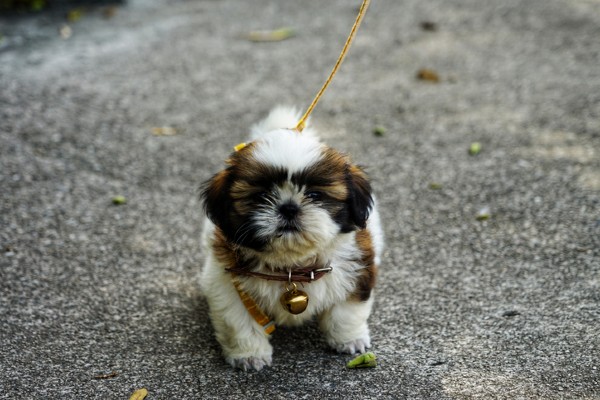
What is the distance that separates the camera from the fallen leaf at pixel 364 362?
3.32 m

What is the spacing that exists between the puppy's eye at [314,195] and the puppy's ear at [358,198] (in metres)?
0.15

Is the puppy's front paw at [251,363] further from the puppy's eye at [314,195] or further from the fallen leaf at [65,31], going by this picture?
the fallen leaf at [65,31]

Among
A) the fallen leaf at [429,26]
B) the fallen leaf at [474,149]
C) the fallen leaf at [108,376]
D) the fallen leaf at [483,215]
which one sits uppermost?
the fallen leaf at [108,376]

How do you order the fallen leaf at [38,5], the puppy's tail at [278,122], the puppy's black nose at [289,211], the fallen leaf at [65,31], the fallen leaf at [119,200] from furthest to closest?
1. the fallen leaf at [38,5]
2. the fallen leaf at [65,31]
3. the fallen leaf at [119,200]
4. the puppy's tail at [278,122]
5. the puppy's black nose at [289,211]

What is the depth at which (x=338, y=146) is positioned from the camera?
18.7ft

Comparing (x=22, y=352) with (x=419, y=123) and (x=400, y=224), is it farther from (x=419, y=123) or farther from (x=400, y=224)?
(x=419, y=123)

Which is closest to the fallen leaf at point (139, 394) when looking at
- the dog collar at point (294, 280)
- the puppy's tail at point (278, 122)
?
the dog collar at point (294, 280)

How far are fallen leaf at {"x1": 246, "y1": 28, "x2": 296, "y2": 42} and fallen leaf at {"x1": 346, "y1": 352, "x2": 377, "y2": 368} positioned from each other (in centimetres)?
515

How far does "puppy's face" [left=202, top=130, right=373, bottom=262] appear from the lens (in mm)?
2906

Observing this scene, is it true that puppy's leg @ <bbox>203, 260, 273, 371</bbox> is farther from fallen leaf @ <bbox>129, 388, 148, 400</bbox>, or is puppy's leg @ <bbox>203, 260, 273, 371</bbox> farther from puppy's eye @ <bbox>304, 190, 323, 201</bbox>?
puppy's eye @ <bbox>304, 190, 323, 201</bbox>

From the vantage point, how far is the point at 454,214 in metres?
4.73

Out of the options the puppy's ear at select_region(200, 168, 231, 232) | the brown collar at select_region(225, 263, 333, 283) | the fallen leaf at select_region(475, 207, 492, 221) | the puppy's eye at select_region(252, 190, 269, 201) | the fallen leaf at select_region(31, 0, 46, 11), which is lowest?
the fallen leaf at select_region(31, 0, 46, 11)

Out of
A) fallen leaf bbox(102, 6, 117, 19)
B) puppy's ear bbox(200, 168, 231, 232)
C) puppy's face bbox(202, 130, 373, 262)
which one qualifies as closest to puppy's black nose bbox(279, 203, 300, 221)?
puppy's face bbox(202, 130, 373, 262)

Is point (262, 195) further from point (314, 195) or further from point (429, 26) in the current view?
point (429, 26)
